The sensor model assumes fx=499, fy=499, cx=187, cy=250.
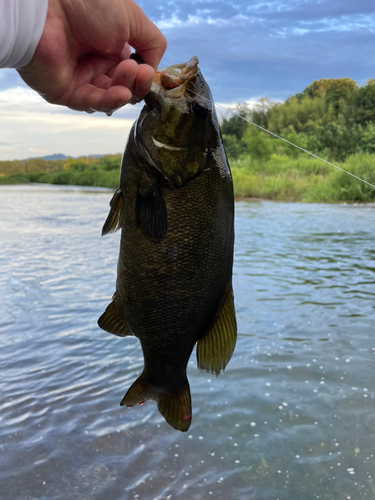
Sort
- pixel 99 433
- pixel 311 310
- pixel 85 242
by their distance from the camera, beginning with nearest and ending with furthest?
pixel 99 433 < pixel 311 310 < pixel 85 242

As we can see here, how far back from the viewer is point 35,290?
32.4 feet

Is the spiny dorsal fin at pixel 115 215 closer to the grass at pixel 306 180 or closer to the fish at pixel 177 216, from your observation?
the fish at pixel 177 216

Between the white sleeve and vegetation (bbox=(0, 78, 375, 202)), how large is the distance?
9901mm

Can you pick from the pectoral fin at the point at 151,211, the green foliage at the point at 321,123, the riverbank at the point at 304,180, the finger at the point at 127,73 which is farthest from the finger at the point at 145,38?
the green foliage at the point at 321,123

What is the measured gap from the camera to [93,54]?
211 centimetres

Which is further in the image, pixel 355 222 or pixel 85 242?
pixel 355 222

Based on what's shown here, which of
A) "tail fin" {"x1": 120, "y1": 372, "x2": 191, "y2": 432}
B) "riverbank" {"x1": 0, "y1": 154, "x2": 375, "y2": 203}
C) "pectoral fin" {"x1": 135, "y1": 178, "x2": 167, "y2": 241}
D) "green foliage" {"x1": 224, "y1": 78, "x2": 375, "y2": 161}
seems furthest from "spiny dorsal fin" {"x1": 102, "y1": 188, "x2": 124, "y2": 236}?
"green foliage" {"x1": 224, "y1": 78, "x2": 375, "y2": 161}

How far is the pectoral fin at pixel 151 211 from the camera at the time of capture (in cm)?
188

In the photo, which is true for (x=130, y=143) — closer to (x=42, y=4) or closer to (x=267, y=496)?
(x=42, y=4)

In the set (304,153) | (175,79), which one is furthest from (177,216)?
(304,153)

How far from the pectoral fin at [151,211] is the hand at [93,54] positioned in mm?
345

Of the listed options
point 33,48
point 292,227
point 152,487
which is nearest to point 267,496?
point 152,487

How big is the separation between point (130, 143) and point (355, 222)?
17.9 meters

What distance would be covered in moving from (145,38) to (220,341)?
4.09 ft
